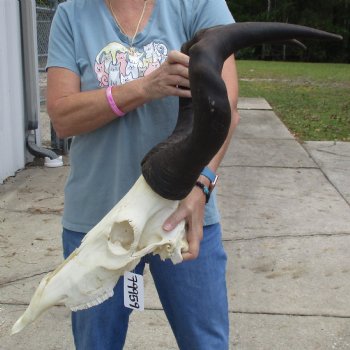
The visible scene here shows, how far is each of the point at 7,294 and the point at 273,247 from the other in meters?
1.92

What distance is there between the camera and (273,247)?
15.6 feet

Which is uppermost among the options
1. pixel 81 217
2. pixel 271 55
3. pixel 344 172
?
pixel 81 217

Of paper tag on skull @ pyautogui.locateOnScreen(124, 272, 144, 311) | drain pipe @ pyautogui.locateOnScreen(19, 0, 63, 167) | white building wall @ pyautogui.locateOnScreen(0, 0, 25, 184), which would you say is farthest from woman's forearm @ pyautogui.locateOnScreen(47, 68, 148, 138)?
drain pipe @ pyautogui.locateOnScreen(19, 0, 63, 167)

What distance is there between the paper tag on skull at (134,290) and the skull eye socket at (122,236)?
350 millimetres

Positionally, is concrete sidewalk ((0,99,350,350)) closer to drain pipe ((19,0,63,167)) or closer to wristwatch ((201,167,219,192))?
drain pipe ((19,0,63,167))

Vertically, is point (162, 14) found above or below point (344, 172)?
above

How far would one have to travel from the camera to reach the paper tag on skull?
2.01m

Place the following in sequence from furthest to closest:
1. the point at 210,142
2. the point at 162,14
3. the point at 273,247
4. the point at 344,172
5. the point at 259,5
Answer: the point at 259,5 → the point at 344,172 → the point at 273,247 → the point at 162,14 → the point at 210,142

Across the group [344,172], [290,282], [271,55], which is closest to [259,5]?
[271,55]

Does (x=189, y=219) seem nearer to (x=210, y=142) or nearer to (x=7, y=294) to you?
(x=210, y=142)

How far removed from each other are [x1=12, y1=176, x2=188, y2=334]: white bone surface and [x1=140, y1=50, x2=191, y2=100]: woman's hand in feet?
0.87

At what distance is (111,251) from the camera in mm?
1643

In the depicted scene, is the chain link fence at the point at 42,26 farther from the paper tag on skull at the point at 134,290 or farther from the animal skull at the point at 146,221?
the animal skull at the point at 146,221

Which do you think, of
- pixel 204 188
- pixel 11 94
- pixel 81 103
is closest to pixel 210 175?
pixel 204 188
